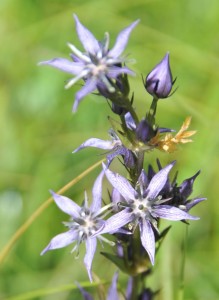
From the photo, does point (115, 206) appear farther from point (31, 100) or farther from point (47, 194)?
point (31, 100)

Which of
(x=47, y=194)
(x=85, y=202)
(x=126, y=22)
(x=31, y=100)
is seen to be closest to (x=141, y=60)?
(x=126, y=22)

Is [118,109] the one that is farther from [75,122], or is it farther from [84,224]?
[75,122]

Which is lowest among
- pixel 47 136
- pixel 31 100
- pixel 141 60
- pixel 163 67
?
pixel 163 67

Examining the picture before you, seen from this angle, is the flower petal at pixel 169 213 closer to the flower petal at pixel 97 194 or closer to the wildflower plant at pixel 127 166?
the wildflower plant at pixel 127 166

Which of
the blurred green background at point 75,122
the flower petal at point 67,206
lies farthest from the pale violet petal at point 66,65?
the blurred green background at point 75,122

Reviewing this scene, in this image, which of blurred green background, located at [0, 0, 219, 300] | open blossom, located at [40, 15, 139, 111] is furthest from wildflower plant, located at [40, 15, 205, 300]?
blurred green background, located at [0, 0, 219, 300]
